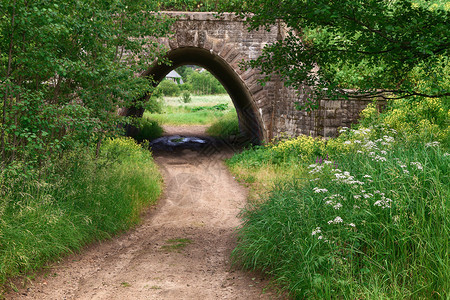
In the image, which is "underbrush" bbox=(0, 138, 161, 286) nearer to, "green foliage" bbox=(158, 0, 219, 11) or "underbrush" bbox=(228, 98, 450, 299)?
"underbrush" bbox=(228, 98, 450, 299)

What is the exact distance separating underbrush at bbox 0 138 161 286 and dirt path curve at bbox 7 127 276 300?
261 millimetres

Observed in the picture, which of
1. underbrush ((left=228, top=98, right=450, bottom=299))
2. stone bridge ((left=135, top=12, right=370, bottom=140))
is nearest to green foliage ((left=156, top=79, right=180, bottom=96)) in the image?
stone bridge ((left=135, top=12, right=370, bottom=140))

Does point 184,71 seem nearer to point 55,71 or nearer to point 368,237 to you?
point 55,71

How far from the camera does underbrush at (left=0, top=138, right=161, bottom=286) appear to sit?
508cm

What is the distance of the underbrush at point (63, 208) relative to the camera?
508 centimetres

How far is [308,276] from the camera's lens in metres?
4.17

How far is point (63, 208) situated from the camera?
6.29 meters

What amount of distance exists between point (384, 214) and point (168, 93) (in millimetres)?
50010

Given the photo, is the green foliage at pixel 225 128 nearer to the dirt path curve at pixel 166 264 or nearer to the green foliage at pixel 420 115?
the green foliage at pixel 420 115

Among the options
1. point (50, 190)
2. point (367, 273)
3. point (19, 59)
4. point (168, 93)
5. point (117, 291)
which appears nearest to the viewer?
point (367, 273)

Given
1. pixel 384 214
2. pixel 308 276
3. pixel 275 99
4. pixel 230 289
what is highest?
pixel 275 99

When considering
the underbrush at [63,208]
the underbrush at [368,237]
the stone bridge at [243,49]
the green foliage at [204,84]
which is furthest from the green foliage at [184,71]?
the underbrush at [368,237]

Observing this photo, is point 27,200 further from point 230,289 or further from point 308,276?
point 308,276

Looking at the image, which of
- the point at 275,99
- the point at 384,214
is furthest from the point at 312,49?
the point at 275,99
